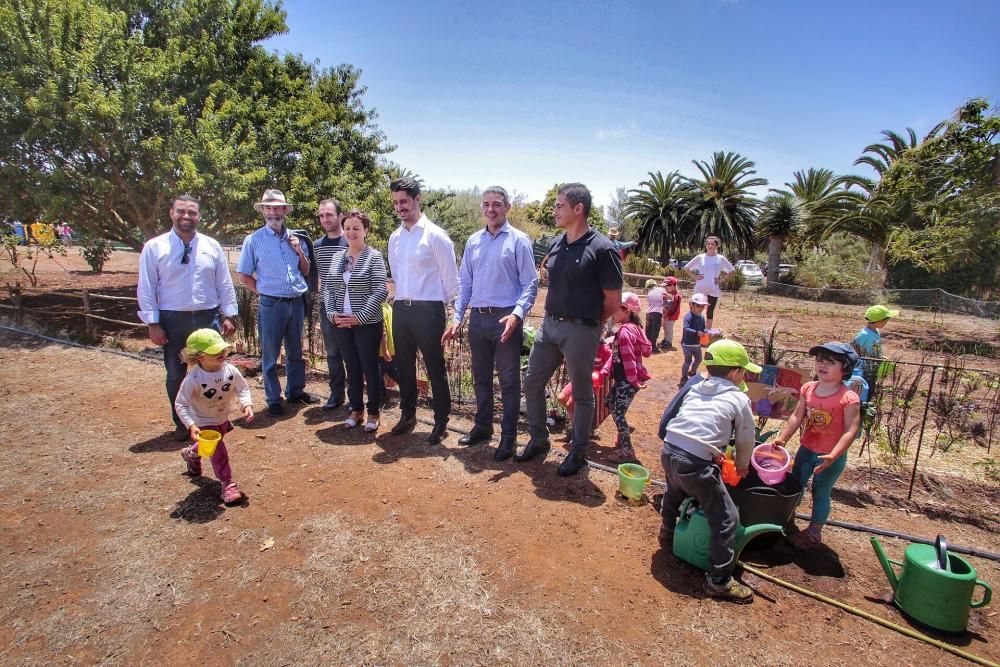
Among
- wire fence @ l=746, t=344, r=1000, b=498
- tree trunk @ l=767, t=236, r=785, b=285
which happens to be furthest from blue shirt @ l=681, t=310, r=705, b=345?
tree trunk @ l=767, t=236, r=785, b=285

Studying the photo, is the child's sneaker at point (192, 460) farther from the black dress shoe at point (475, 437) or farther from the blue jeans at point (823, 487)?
the blue jeans at point (823, 487)

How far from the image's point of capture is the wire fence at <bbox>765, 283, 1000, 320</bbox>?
1337 centimetres

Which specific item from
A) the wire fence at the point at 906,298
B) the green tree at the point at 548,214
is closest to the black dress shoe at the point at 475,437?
the wire fence at the point at 906,298

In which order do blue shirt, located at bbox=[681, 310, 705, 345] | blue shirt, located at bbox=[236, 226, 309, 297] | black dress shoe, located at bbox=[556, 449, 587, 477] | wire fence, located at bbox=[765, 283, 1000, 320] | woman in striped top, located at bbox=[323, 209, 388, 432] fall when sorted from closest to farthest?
1. black dress shoe, located at bbox=[556, 449, 587, 477]
2. woman in striped top, located at bbox=[323, 209, 388, 432]
3. blue shirt, located at bbox=[236, 226, 309, 297]
4. blue shirt, located at bbox=[681, 310, 705, 345]
5. wire fence, located at bbox=[765, 283, 1000, 320]

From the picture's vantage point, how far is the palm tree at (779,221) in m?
21.9

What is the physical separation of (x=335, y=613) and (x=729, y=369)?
93.1 inches

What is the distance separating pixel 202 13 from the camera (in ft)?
32.5

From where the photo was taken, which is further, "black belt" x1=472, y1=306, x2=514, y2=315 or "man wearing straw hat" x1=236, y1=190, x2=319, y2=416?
"man wearing straw hat" x1=236, y1=190, x2=319, y2=416

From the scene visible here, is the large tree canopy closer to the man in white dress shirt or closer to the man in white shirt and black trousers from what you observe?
the man in white dress shirt

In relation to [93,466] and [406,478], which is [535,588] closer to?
[406,478]

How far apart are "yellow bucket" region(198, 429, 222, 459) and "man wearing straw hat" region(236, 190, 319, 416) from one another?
166 cm

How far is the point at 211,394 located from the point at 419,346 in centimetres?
158

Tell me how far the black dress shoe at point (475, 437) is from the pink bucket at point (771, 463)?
2173mm

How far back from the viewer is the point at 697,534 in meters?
2.70
